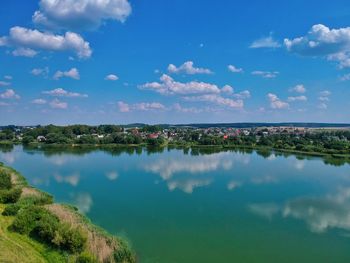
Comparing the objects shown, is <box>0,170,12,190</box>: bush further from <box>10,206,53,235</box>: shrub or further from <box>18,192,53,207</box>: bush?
<box>10,206,53,235</box>: shrub

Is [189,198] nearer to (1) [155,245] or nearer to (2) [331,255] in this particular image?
(1) [155,245]

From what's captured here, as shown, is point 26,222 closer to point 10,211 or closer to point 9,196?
point 10,211

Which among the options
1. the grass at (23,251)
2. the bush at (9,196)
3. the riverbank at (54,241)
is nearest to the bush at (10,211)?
the riverbank at (54,241)

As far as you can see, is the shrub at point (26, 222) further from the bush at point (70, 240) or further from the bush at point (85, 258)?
the bush at point (85, 258)

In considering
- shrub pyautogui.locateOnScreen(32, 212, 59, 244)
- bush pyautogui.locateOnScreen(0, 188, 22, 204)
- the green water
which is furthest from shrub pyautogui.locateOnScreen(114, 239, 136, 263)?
bush pyautogui.locateOnScreen(0, 188, 22, 204)

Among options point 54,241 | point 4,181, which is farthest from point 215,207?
point 4,181

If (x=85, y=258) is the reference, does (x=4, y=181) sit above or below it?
above
